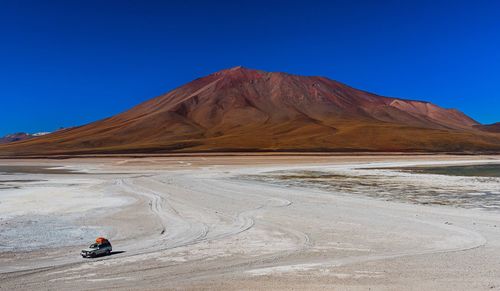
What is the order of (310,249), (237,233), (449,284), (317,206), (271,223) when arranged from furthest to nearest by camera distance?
1. (317,206)
2. (271,223)
3. (237,233)
4. (310,249)
5. (449,284)

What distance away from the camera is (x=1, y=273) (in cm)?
1299

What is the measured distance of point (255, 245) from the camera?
54.3 feet

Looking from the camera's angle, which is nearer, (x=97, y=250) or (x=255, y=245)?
(x=97, y=250)

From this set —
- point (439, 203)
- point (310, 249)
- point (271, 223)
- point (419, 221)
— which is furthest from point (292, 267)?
point (439, 203)

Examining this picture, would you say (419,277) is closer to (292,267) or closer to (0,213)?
(292,267)

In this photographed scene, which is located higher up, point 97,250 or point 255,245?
point 97,250

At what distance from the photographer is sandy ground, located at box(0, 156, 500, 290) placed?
12.1 metres

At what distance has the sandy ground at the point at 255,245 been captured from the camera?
1215 cm

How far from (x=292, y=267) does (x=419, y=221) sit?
10.4m

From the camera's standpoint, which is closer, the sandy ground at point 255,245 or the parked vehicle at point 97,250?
the sandy ground at point 255,245

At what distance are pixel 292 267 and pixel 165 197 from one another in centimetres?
2032

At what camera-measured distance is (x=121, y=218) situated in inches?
918

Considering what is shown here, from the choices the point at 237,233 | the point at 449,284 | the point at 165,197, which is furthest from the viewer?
the point at 165,197

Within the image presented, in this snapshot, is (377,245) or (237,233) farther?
(237,233)
